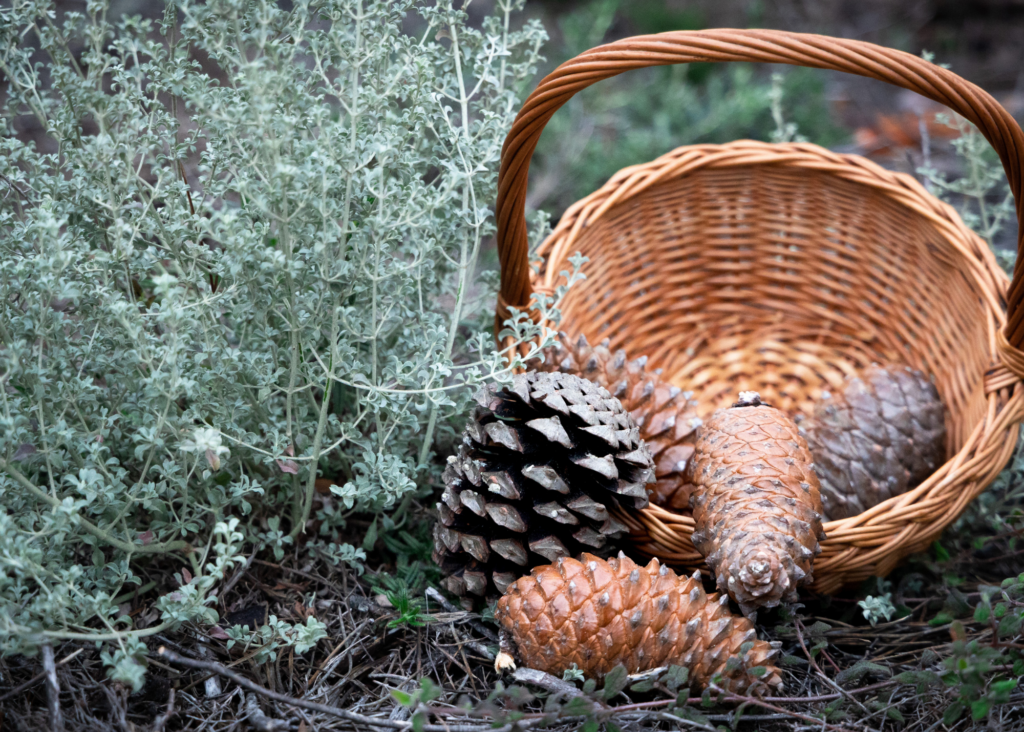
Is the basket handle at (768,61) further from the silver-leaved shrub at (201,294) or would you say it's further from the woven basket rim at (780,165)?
the woven basket rim at (780,165)

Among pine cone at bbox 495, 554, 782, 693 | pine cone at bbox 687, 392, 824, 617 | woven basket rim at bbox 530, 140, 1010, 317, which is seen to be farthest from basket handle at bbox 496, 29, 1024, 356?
pine cone at bbox 495, 554, 782, 693

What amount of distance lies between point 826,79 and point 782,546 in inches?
111

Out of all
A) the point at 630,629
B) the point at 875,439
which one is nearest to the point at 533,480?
the point at 630,629

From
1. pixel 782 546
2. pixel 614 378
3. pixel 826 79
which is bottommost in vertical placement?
pixel 782 546

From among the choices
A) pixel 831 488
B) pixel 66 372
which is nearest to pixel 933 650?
pixel 831 488

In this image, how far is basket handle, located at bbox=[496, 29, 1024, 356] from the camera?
129 centimetres

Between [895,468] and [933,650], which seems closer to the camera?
[933,650]

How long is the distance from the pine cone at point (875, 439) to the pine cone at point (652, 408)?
29 centimetres

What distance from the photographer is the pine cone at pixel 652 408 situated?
1492 millimetres

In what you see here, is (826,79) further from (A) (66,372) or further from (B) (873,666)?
(A) (66,372)

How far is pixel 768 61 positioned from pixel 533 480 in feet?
2.61

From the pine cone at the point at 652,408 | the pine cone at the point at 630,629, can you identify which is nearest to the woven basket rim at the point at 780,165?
the pine cone at the point at 652,408

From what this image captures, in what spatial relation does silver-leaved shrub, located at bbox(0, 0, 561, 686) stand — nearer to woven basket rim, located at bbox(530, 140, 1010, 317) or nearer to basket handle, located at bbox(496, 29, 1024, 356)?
basket handle, located at bbox(496, 29, 1024, 356)

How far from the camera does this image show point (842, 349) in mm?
2002
